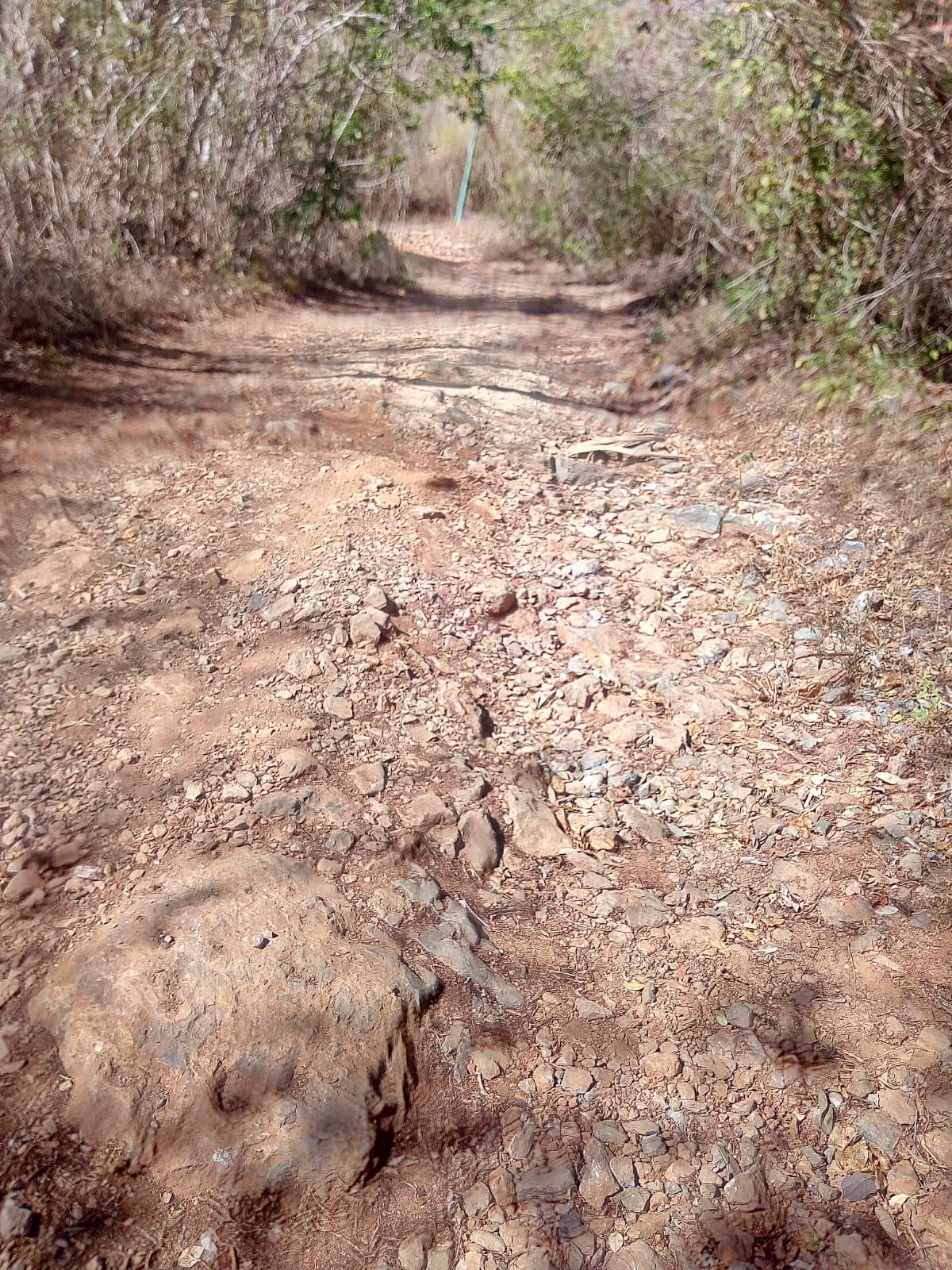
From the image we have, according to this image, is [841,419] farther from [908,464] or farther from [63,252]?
[63,252]

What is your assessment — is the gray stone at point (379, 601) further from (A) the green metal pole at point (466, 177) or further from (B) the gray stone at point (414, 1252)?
(A) the green metal pole at point (466, 177)

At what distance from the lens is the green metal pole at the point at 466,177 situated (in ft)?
32.9

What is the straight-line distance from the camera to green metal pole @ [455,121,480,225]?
1003 cm

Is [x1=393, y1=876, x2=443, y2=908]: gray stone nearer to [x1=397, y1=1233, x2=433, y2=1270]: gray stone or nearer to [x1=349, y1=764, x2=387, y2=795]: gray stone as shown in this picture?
[x1=349, y1=764, x2=387, y2=795]: gray stone

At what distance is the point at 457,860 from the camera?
2.36 meters

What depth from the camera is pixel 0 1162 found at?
167 centimetres

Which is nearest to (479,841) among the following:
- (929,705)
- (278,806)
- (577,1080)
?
(278,806)

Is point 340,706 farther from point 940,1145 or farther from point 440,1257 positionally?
point 940,1145

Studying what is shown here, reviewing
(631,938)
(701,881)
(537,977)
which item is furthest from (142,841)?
(701,881)

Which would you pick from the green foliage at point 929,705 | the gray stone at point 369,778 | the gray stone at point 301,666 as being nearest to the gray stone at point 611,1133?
the gray stone at point 369,778

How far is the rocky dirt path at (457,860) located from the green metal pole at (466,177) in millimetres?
7107

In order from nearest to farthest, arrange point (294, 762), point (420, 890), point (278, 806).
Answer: point (420, 890)
point (278, 806)
point (294, 762)

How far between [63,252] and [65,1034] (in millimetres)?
4097

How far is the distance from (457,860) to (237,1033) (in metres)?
0.68
